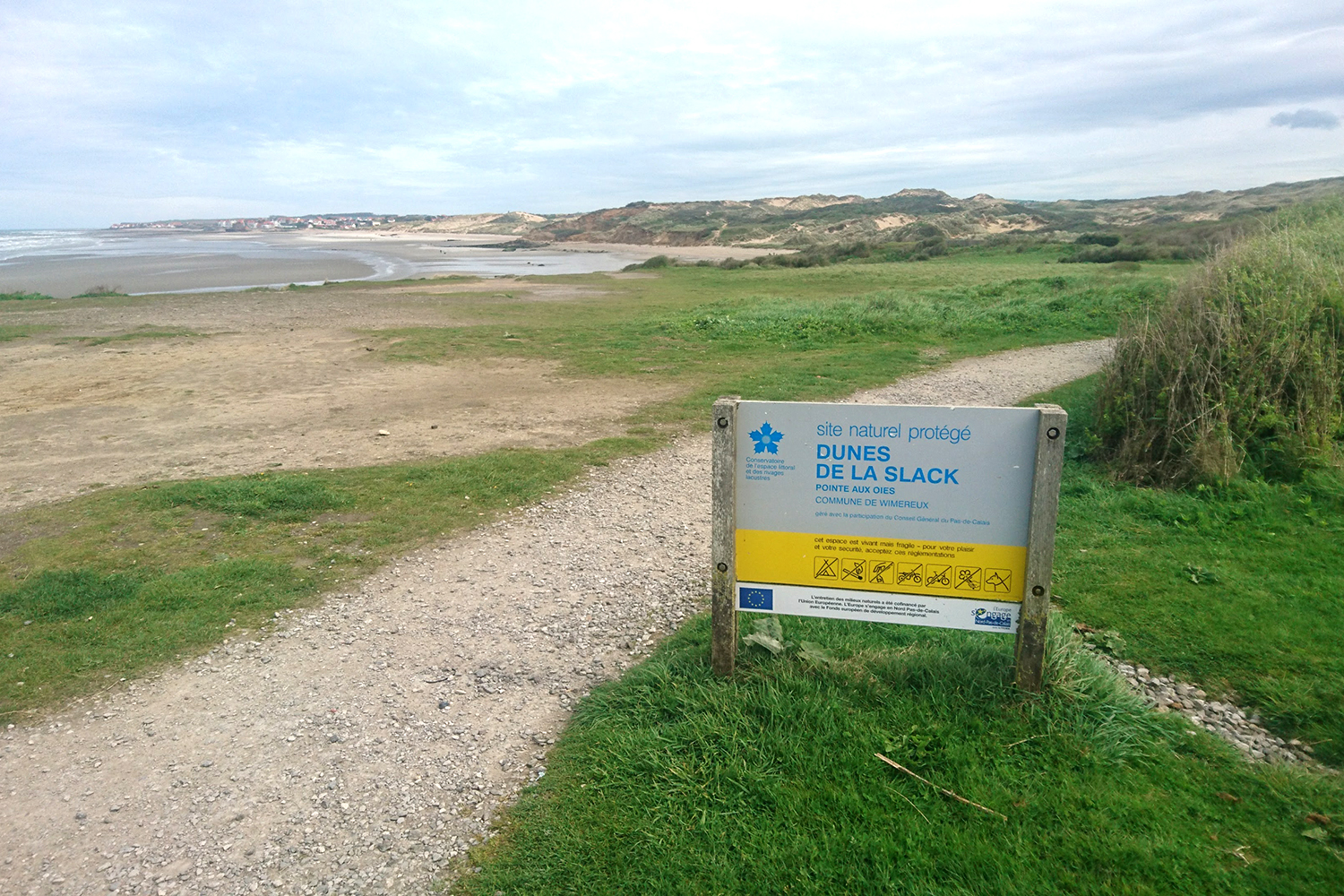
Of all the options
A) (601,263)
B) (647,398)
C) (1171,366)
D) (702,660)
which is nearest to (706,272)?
(601,263)

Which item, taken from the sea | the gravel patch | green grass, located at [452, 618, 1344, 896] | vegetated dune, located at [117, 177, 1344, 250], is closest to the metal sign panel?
green grass, located at [452, 618, 1344, 896]

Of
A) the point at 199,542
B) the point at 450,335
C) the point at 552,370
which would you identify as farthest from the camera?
the point at 450,335

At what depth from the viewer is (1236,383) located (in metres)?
7.08

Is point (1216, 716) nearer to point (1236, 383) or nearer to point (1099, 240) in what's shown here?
point (1236, 383)

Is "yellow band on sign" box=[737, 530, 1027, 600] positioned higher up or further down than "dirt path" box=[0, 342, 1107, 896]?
higher up

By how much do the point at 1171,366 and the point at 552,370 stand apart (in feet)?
33.3

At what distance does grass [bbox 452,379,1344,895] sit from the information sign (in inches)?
16.7

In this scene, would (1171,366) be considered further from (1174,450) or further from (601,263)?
(601,263)

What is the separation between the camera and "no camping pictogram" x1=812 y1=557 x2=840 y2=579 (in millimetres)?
3717

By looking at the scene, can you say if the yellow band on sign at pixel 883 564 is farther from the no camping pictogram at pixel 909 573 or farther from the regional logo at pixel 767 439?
the regional logo at pixel 767 439

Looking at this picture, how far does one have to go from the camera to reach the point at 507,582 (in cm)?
570

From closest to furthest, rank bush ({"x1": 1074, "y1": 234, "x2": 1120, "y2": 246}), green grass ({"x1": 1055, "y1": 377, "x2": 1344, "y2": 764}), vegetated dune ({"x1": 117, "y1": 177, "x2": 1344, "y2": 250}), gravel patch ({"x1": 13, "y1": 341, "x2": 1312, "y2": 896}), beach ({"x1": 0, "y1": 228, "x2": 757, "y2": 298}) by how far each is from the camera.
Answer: gravel patch ({"x1": 13, "y1": 341, "x2": 1312, "y2": 896}) → green grass ({"x1": 1055, "y1": 377, "x2": 1344, "y2": 764}) → beach ({"x1": 0, "y1": 228, "x2": 757, "y2": 298}) → bush ({"x1": 1074, "y1": 234, "x2": 1120, "y2": 246}) → vegetated dune ({"x1": 117, "y1": 177, "x2": 1344, "y2": 250})

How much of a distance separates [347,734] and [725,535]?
6.87 ft

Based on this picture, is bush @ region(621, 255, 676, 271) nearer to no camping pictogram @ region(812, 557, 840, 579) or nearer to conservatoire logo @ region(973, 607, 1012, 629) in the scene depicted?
no camping pictogram @ region(812, 557, 840, 579)
